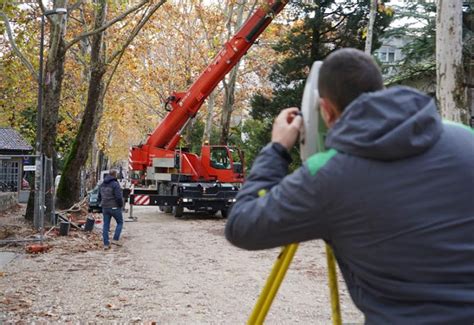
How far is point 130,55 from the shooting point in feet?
112

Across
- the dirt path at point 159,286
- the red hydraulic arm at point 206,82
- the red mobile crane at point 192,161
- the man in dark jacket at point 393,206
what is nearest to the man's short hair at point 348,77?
the man in dark jacket at point 393,206

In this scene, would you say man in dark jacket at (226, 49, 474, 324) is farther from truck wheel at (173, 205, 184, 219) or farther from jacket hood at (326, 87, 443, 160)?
truck wheel at (173, 205, 184, 219)

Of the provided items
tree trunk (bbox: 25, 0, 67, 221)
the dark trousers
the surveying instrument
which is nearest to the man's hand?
the surveying instrument

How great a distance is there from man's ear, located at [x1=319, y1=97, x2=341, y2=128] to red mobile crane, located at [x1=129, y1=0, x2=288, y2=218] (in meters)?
18.5

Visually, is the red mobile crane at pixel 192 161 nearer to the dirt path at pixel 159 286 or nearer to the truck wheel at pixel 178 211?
the truck wheel at pixel 178 211

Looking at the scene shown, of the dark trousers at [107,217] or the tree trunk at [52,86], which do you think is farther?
the tree trunk at [52,86]

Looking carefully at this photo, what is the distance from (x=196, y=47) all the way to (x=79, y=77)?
8.39 m

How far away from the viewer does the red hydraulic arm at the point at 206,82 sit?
20.4 metres

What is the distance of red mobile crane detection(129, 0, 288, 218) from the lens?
20828 mm

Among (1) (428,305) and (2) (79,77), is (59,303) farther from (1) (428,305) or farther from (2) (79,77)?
(2) (79,77)

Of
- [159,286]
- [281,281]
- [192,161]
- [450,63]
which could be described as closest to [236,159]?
[192,161]

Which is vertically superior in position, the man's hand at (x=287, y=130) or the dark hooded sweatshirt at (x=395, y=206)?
the man's hand at (x=287, y=130)

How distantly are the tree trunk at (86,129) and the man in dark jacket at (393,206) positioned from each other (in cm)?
1696

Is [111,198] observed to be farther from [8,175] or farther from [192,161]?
[192,161]
